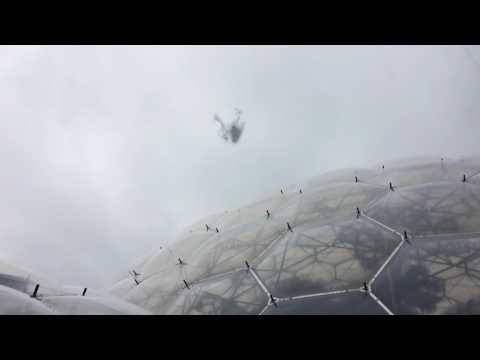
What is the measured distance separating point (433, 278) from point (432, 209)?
399cm

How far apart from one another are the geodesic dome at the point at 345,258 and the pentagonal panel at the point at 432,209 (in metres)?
0.03

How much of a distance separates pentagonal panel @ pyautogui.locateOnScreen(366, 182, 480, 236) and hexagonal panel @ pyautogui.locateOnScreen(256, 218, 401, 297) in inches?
36.4

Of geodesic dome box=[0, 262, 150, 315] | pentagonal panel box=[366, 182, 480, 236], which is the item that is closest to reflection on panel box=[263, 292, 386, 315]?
geodesic dome box=[0, 262, 150, 315]

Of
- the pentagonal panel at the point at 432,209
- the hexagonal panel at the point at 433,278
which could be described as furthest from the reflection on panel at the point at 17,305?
the pentagonal panel at the point at 432,209

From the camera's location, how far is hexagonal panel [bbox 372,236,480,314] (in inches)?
300

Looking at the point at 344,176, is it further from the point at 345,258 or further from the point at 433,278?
the point at 433,278

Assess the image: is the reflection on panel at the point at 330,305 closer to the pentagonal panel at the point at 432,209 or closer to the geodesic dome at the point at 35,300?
the geodesic dome at the point at 35,300

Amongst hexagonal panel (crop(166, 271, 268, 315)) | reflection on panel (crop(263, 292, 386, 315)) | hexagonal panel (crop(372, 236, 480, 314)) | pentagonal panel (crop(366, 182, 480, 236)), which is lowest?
hexagonal panel (crop(166, 271, 268, 315))

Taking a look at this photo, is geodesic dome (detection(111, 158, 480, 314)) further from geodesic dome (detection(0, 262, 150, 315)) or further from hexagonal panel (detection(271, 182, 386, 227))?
geodesic dome (detection(0, 262, 150, 315))

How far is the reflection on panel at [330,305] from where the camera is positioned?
785cm

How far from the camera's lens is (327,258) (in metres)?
10.5

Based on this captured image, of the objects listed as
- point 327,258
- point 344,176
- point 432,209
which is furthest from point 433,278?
point 344,176
